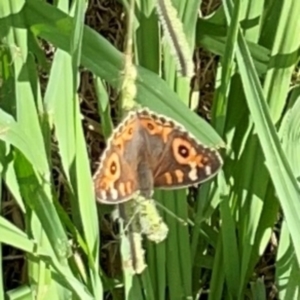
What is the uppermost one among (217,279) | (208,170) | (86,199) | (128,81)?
(128,81)

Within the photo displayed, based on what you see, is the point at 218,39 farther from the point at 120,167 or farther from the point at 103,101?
the point at 120,167

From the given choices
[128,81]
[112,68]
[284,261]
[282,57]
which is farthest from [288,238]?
[128,81]

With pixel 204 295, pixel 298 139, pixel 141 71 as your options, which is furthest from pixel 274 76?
pixel 204 295

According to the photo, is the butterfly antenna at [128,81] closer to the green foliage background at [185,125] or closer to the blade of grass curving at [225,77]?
the green foliage background at [185,125]

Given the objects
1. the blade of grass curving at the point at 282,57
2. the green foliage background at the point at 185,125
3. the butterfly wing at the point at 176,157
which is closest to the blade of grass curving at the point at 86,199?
the green foliage background at the point at 185,125

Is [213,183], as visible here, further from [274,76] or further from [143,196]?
[143,196]
